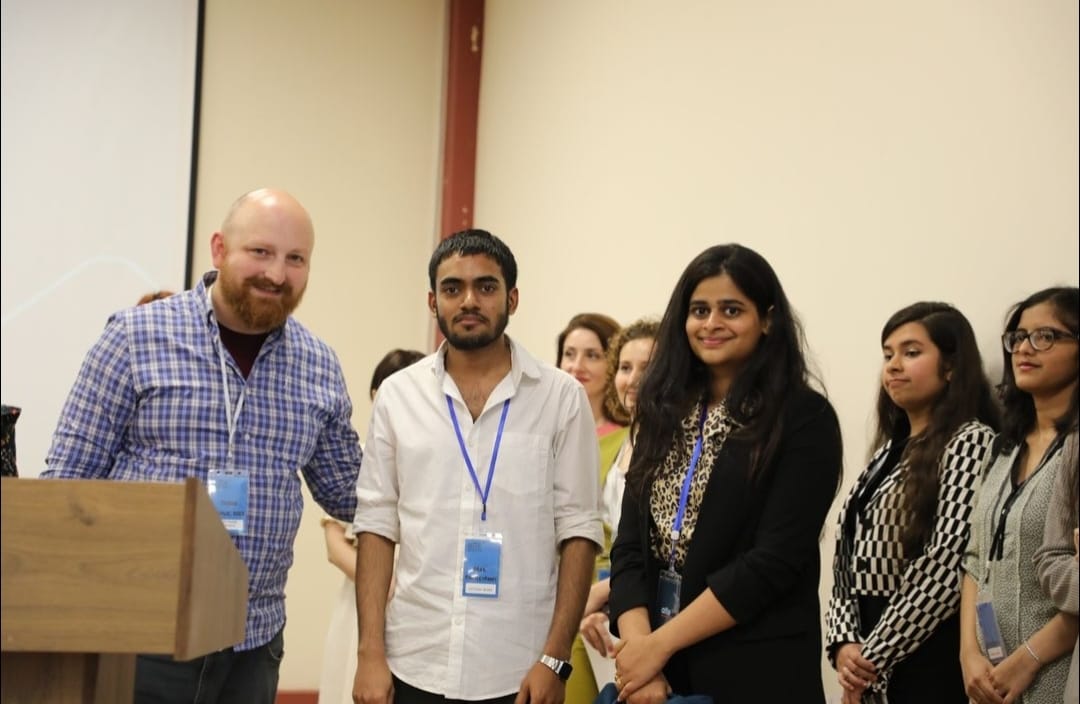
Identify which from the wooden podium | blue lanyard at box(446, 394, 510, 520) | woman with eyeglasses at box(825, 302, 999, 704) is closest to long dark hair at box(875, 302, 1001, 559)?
woman with eyeglasses at box(825, 302, 999, 704)

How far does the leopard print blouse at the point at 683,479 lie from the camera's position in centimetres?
265

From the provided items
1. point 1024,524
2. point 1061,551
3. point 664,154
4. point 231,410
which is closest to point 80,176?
point 664,154

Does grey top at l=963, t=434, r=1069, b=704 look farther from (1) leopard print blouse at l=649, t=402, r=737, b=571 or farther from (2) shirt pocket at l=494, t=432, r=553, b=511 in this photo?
(2) shirt pocket at l=494, t=432, r=553, b=511

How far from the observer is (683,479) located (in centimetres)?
269

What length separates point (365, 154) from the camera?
6.29m

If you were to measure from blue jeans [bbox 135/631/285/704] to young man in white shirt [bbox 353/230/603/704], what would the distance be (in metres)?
0.23

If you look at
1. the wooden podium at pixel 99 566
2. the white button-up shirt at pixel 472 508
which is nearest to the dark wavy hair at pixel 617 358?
the white button-up shirt at pixel 472 508

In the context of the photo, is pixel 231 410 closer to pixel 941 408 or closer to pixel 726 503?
pixel 726 503

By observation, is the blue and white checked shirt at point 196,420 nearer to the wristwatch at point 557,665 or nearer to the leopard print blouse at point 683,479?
the wristwatch at point 557,665

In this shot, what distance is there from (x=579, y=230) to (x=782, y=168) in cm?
153

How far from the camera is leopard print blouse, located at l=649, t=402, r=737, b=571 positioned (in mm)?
2654

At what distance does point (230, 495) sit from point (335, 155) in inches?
152

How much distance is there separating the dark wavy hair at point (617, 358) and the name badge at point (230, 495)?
1606 mm

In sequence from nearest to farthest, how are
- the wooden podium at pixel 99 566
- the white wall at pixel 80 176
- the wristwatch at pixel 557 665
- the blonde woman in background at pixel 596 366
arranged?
the wooden podium at pixel 99 566
the wristwatch at pixel 557 665
the blonde woman in background at pixel 596 366
the white wall at pixel 80 176
